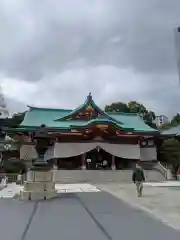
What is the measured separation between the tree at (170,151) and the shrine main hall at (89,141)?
213cm

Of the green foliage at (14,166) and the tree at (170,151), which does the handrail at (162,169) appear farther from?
the green foliage at (14,166)

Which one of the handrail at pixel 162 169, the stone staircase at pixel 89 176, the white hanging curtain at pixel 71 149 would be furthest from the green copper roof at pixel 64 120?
the stone staircase at pixel 89 176

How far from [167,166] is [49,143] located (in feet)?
43.8

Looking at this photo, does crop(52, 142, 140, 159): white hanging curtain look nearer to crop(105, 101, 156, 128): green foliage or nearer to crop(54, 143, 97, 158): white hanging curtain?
crop(54, 143, 97, 158): white hanging curtain

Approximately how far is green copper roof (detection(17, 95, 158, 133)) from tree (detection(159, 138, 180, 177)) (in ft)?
8.70

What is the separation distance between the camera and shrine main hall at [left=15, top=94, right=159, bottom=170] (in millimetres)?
35719

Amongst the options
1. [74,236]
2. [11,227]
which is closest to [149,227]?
[74,236]

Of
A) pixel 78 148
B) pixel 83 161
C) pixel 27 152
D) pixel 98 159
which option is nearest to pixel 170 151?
pixel 98 159

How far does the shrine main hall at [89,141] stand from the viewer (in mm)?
35719

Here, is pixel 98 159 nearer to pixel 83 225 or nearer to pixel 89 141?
pixel 89 141

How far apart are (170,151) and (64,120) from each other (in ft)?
41.7

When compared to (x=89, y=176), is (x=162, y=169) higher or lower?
higher

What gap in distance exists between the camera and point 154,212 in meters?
10.9

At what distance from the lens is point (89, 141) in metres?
36.1
